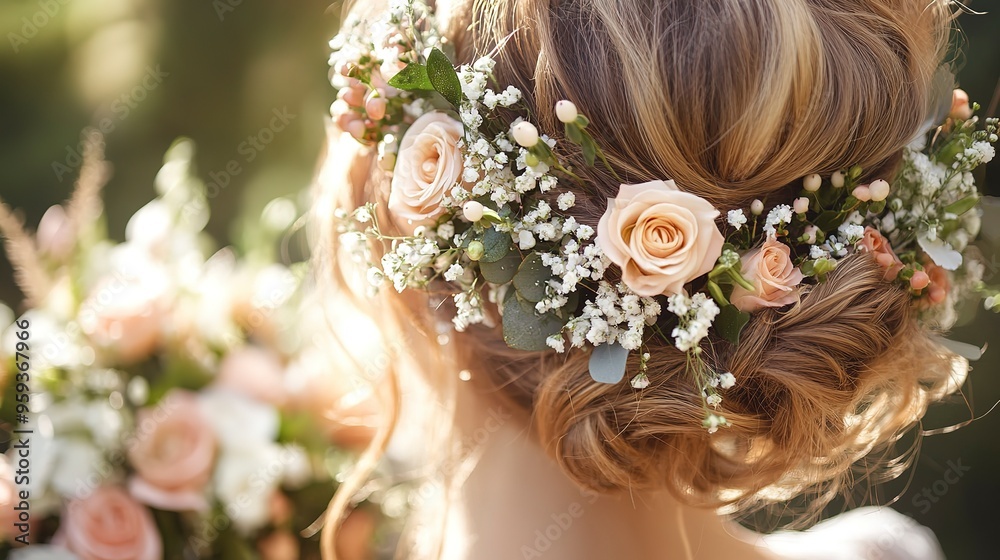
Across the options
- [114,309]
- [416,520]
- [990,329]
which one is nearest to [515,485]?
[416,520]

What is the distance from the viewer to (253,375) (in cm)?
132

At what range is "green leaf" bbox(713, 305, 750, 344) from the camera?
36.9 inches

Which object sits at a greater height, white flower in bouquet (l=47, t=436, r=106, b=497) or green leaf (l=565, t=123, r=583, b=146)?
green leaf (l=565, t=123, r=583, b=146)

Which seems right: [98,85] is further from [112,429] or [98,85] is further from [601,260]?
[601,260]

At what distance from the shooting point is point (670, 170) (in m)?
0.92

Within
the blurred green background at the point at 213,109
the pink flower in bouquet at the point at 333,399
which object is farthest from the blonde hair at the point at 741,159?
the blurred green background at the point at 213,109

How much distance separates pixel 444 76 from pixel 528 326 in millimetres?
356

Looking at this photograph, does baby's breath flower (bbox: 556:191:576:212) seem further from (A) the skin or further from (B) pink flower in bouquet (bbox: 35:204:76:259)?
(B) pink flower in bouquet (bbox: 35:204:76:259)

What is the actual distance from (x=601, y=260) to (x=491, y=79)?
29 centimetres

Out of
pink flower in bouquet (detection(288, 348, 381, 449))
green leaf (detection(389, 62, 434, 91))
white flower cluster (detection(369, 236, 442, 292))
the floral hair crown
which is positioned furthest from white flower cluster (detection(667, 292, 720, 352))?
pink flower in bouquet (detection(288, 348, 381, 449))

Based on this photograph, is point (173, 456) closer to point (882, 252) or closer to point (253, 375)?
point (253, 375)

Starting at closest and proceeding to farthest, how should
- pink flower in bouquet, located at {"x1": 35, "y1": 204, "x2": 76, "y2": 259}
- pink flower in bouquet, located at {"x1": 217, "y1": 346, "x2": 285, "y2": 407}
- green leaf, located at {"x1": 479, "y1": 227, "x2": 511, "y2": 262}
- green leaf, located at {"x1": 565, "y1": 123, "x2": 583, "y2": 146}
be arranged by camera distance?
green leaf, located at {"x1": 565, "y1": 123, "x2": 583, "y2": 146} < green leaf, located at {"x1": 479, "y1": 227, "x2": 511, "y2": 262} < pink flower in bouquet, located at {"x1": 35, "y1": 204, "x2": 76, "y2": 259} < pink flower in bouquet, located at {"x1": 217, "y1": 346, "x2": 285, "y2": 407}

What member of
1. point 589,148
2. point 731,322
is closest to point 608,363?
point 731,322

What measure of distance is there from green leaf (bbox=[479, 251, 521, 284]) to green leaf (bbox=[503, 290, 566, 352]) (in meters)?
0.04
